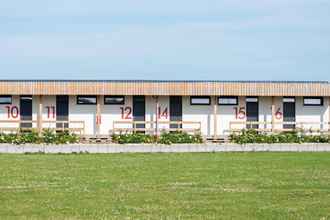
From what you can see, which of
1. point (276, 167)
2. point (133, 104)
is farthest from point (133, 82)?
point (276, 167)

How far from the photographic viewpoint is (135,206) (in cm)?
1380

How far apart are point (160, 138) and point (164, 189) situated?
1771cm

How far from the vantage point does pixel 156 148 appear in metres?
32.3

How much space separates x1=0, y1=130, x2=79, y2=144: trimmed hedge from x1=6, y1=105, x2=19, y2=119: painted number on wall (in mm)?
5672

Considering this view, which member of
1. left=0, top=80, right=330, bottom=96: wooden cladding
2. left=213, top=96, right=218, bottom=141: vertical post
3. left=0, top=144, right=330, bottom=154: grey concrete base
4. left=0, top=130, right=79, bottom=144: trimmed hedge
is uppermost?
left=0, top=80, right=330, bottom=96: wooden cladding

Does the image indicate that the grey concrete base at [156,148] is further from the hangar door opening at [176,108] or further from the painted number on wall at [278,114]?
the hangar door opening at [176,108]

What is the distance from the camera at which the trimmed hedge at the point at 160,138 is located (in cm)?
3416

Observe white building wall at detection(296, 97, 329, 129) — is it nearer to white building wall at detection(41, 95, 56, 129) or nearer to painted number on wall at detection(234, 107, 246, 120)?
painted number on wall at detection(234, 107, 246, 120)

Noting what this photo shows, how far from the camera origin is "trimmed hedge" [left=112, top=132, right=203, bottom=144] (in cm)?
3416

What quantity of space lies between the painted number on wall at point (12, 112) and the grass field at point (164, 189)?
1379 cm

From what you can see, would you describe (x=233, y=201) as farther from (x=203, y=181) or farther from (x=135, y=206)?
(x=203, y=181)

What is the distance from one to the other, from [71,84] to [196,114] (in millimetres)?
6232

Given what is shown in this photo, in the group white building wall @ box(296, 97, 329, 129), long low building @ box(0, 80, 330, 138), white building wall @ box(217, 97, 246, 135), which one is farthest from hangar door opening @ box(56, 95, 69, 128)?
white building wall @ box(296, 97, 329, 129)

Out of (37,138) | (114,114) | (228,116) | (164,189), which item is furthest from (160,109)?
(164,189)
